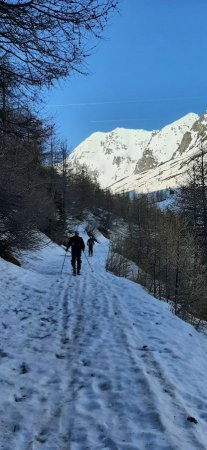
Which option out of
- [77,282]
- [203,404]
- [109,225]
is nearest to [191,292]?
[77,282]

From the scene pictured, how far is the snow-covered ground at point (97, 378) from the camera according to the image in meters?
4.28

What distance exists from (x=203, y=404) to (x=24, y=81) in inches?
195

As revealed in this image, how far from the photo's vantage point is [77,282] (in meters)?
15.2

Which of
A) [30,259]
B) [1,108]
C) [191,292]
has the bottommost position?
[191,292]

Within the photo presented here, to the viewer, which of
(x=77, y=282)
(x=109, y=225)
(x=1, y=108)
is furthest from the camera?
(x=109, y=225)

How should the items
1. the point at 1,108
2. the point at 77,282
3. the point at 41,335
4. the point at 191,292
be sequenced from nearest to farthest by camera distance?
the point at 1,108 < the point at 41,335 < the point at 77,282 < the point at 191,292

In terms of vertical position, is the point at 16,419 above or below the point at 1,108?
below

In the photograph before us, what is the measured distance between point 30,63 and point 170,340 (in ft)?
18.0

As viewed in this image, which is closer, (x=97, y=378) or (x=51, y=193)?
(x=97, y=378)

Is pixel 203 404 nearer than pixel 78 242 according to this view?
Yes

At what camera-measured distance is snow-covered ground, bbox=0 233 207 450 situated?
4.28 m

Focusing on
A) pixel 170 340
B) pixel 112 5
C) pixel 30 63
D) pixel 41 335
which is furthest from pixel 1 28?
pixel 170 340

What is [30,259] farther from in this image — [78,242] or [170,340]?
[170,340]

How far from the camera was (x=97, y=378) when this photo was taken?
19.2ft
